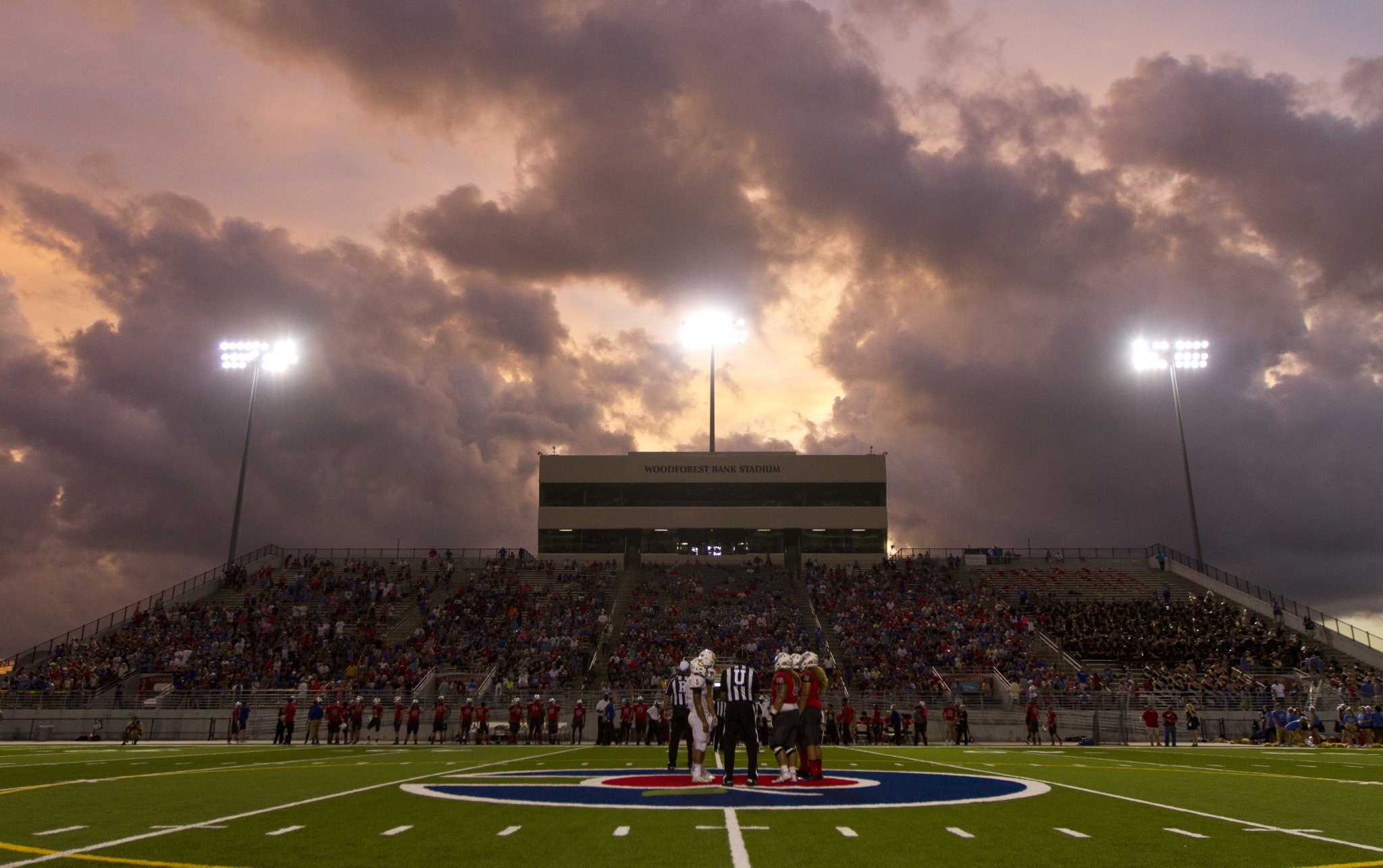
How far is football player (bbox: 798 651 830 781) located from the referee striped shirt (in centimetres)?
78

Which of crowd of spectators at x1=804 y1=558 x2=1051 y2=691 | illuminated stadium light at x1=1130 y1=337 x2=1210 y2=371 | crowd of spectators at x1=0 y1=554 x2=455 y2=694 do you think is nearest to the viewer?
crowd of spectators at x1=0 y1=554 x2=455 y2=694

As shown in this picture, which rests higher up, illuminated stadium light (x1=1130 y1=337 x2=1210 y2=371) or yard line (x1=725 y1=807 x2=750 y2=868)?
illuminated stadium light (x1=1130 y1=337 x2=1210 y2=371)

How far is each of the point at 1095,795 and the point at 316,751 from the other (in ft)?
63.0

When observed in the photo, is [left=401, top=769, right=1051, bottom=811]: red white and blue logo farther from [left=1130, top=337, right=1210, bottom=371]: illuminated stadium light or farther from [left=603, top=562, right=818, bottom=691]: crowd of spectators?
[left=1130, top=337, right=1210, bottom=371]: illuminated stadium light

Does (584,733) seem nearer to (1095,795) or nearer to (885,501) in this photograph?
(1095,795)

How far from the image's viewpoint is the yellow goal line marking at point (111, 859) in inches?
259

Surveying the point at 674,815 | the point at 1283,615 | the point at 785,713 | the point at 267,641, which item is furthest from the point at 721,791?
the point at 1283,615

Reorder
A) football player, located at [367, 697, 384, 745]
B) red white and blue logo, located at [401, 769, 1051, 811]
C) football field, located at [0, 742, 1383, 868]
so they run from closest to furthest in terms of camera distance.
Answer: football field, located at [0, 742, 1383, 868]
red white and blue logo, located at [401, 769, 1051, 811]
football player, located at [367, 697, 384, 745]

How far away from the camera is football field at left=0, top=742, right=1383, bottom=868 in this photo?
7246mm

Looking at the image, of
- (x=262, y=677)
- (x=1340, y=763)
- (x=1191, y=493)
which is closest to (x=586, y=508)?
(x=262, y=677)

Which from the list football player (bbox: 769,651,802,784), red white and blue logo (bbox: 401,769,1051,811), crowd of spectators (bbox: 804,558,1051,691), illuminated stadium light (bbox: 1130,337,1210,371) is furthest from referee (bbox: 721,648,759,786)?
illuminated stadium light (bbox: 1130,337,1210,371)

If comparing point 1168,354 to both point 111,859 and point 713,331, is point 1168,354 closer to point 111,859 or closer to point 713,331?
point 713,331

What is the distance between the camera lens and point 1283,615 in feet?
143

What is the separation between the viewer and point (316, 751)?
24.3 meters
